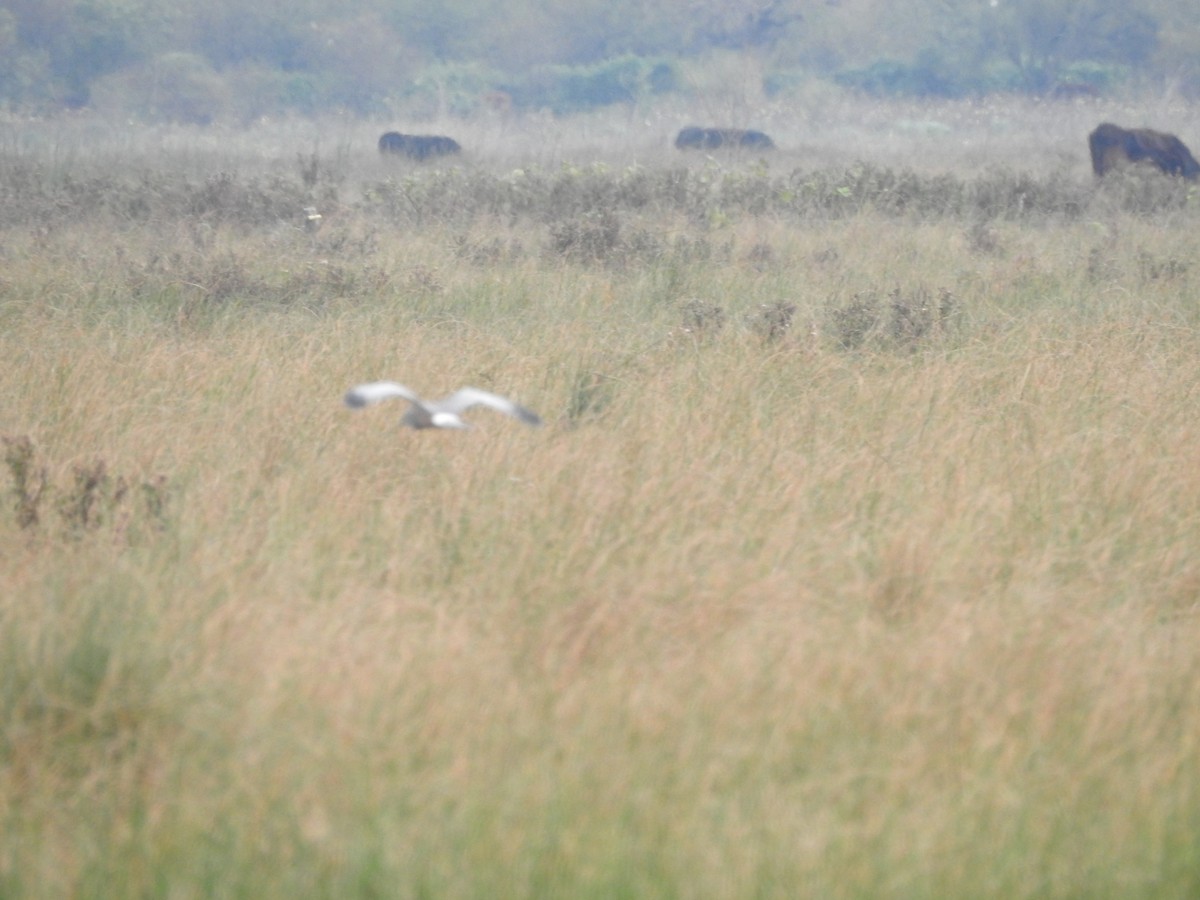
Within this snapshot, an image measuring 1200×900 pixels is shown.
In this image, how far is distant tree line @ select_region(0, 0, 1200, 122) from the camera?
34375mm

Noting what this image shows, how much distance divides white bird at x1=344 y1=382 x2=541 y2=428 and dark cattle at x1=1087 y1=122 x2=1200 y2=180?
41.2 ft

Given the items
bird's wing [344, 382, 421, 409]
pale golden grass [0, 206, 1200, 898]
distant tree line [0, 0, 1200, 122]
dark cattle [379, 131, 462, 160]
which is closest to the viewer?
pale golden grass [0, 206, 1200, 898]

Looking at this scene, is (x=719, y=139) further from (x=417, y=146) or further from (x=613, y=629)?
(x=613, y=629)

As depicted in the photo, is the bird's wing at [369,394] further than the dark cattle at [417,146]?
No

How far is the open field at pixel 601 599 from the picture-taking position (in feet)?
8.13

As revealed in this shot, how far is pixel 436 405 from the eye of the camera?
3.61 m

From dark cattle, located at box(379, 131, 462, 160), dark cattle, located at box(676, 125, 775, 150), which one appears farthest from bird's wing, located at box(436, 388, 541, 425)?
dark cattle, located at box(676, 125, 775, 150)

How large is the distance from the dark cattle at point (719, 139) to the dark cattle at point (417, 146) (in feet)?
11.4

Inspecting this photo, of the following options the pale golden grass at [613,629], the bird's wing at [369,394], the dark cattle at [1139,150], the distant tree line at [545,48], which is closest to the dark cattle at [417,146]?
the dark cattle at [1139,150]

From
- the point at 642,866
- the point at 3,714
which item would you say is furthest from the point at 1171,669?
the point at 3,714

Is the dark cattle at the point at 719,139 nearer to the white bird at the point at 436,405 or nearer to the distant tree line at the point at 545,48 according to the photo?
the distant tree line at the point at 545,48

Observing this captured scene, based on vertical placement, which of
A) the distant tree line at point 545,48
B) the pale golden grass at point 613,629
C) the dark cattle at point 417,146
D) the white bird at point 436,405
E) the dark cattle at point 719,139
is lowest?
the pale golden grass at point 613,629

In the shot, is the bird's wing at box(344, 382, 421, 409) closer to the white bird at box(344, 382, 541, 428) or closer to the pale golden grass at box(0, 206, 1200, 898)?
the white bird at box(344, 382, 541, 428)

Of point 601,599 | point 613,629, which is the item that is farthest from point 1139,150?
point 613,629
